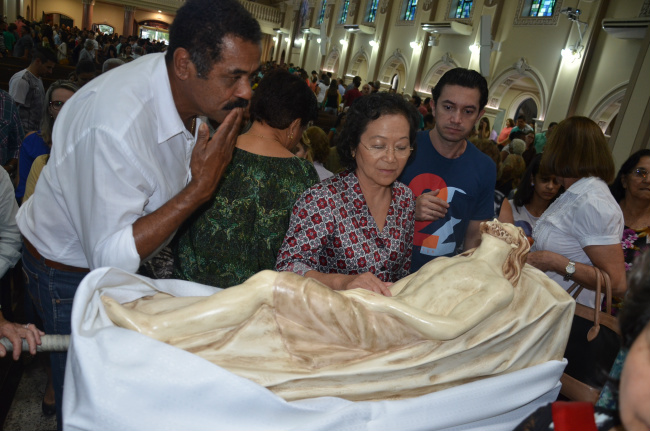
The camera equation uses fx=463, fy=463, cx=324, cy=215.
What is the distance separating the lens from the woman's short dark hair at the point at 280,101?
2332 millimetres

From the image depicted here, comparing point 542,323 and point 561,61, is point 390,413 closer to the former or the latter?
point 542,323

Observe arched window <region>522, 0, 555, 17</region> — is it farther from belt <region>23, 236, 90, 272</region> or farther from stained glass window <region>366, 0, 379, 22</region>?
belt <region>23, 236, 90, 272</region>

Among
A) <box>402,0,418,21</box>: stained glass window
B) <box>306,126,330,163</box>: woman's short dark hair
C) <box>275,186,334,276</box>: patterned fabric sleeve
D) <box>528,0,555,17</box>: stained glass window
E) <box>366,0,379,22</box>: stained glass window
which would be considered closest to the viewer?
<box>275,186,334,276</box>: patterned fabric sleeve

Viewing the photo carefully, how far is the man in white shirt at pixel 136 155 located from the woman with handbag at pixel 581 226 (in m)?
1.62

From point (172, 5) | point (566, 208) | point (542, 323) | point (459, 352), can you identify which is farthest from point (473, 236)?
point (172, 5)

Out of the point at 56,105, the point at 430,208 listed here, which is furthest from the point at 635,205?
the point at 56,105

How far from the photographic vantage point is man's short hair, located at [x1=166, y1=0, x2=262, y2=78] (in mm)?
1496

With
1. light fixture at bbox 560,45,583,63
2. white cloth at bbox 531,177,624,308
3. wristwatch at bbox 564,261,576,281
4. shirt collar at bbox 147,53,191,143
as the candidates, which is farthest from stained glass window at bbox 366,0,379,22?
shirt collar at bbox 147,53,191,143

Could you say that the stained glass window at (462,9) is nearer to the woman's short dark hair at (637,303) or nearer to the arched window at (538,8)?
the arched window at (538,8)

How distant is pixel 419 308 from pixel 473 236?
1.33 m

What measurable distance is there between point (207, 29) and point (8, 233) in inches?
51.0

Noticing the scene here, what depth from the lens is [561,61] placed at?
39.5 ft

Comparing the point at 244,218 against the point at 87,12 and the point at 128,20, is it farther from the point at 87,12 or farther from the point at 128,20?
the point at 87,12

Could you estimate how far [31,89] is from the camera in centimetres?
538
